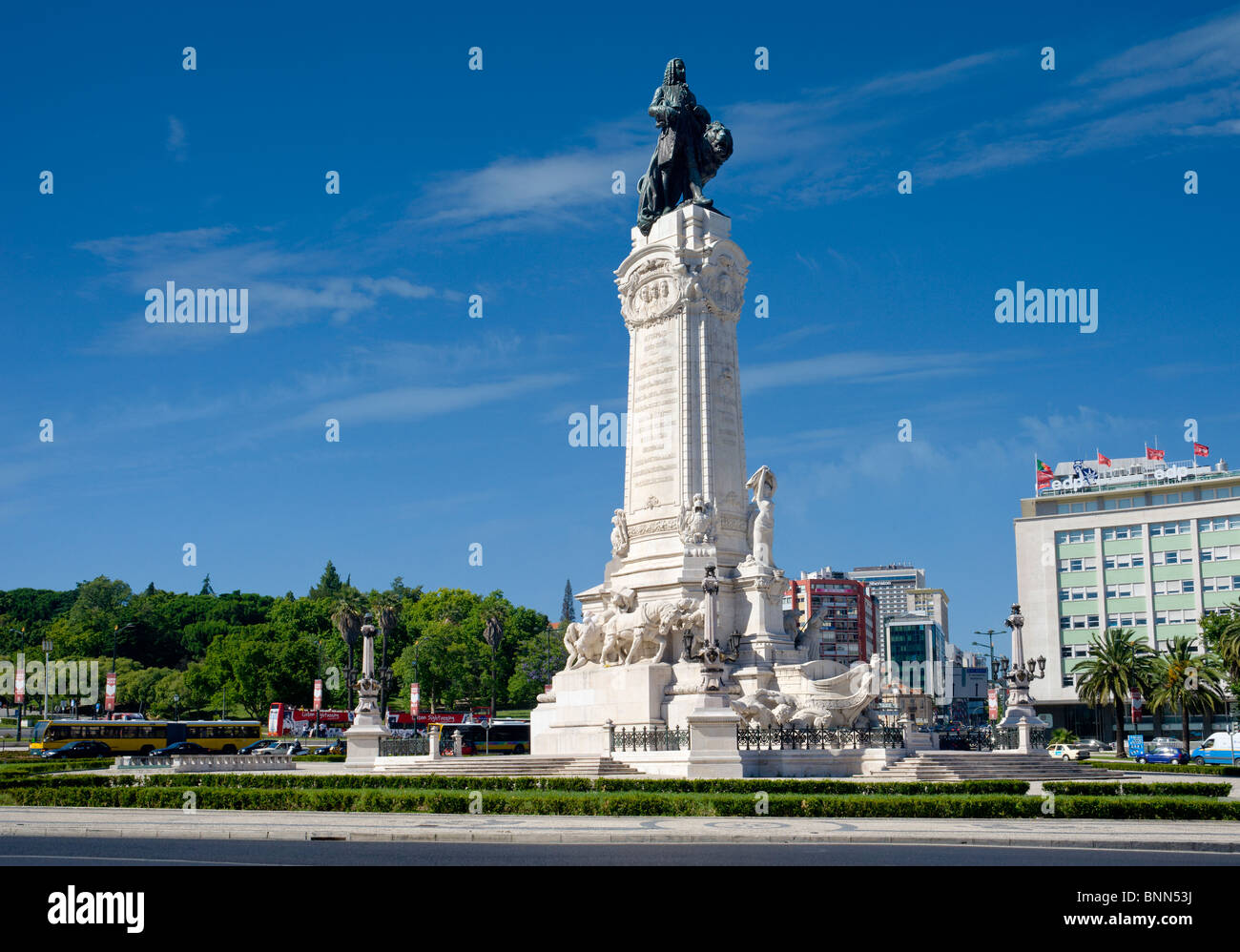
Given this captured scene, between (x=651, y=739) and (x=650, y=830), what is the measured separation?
1677 cm

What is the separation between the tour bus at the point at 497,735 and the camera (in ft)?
205

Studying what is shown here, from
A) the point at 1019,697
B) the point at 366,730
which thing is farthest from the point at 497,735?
the point at 1019,697

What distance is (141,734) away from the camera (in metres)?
68.1

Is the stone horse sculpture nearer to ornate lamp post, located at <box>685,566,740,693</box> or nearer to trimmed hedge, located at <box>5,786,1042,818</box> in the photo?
ornate lamp post, located at <box>685,566,740,693</box>

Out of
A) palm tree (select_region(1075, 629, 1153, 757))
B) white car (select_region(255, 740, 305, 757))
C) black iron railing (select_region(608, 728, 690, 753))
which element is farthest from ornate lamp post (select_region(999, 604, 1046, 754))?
white car (select_region(255, 740, 305, 757))

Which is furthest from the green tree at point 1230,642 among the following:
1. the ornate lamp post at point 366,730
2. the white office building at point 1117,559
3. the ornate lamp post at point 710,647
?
the ornate lamp post at point 366,730

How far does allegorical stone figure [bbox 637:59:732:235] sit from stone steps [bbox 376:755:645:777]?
23.1 m

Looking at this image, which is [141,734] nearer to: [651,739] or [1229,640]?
[651,739]

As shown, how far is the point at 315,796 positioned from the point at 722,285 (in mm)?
27625

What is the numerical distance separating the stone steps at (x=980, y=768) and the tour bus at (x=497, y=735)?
2988cm

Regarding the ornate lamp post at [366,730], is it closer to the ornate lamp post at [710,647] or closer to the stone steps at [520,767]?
the stone steps at [520,767]

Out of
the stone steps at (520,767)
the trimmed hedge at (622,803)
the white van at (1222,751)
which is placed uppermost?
the trimmed hedge at (622,803)
